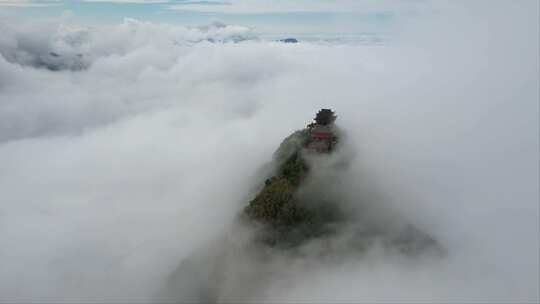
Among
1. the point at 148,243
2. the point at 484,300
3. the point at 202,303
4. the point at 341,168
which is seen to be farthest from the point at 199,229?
the point at 484,300

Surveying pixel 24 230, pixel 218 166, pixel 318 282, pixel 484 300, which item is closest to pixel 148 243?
pixel 218 166

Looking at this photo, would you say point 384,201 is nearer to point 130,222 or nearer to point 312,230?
point 312,230

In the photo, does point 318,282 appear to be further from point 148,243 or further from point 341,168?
point 148,243

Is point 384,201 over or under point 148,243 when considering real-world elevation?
over

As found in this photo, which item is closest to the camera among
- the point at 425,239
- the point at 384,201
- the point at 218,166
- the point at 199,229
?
the point at 425,239

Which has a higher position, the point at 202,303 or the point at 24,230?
the point at 202,303

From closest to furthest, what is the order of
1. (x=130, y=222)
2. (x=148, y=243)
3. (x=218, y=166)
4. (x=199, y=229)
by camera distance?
1. (x=199, y=229)
2. (x=148, y=243)
3. (x=130, y=222)
4. (x=218, y=166)

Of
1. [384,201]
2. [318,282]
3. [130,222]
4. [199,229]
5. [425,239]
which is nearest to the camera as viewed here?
[318,282]

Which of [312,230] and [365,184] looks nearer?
[312,230]


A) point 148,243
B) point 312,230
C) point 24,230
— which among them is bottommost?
point 24,230
